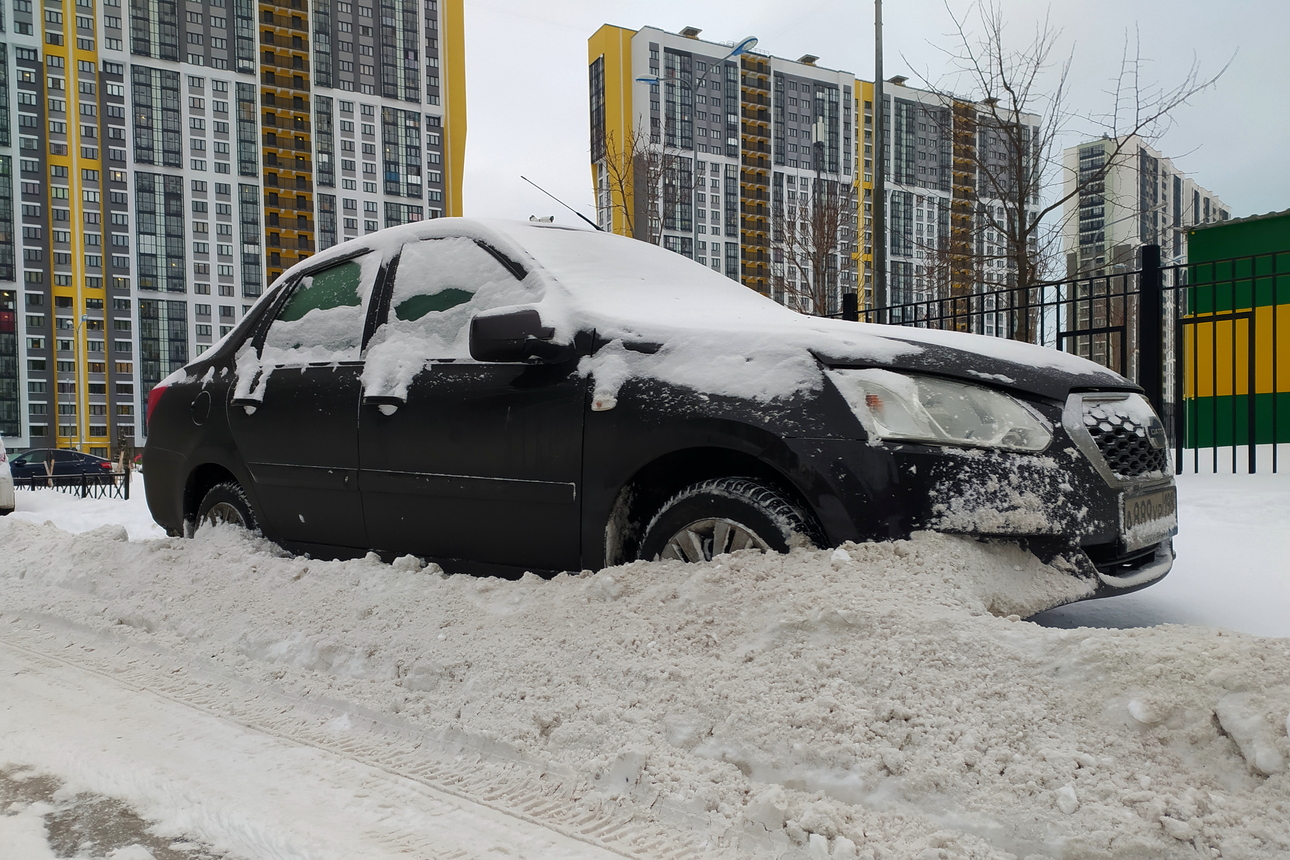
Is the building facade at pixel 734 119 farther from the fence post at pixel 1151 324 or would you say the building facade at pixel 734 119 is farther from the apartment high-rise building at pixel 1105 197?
the fence post at pixel 1151 324

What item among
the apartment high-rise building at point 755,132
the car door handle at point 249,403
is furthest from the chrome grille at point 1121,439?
the apartment high-rise building at point 755,132

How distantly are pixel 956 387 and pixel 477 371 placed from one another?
5.70 feet

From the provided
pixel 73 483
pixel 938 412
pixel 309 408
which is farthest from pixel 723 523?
pixel 73 483

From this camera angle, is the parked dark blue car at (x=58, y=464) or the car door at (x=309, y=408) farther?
the parked dark blue car at (x=58, y=464)

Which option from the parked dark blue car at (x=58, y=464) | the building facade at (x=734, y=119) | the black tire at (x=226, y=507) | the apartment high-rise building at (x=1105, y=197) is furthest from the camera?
the building facade at (x=734, y=119)

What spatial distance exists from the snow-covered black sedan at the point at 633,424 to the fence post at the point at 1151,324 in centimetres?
441

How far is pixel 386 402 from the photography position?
3758 mm

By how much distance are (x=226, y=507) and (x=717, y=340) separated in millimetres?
2951

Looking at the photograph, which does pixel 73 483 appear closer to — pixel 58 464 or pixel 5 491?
pixel 58 464

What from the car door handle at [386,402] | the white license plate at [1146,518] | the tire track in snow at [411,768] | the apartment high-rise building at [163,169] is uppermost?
the apartment high-rise building at [163,169]

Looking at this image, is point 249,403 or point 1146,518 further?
point 249,403

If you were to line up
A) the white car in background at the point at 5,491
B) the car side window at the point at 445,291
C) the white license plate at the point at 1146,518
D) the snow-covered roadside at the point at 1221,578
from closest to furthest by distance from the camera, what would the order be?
the white license plate at the point at 1146,518
the snow-covered roadside at the point at 1221,578
the car side window at the point at 445,291
the white car in background at the point at 5,491

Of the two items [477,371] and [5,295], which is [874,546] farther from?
[5,295]

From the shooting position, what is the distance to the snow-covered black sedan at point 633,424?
2.67 metres
